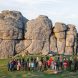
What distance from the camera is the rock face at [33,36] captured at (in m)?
59.1

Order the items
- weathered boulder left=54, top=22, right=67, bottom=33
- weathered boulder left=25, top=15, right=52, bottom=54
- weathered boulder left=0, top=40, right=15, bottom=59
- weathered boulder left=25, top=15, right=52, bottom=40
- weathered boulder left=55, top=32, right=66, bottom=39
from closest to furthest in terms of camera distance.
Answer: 1. weathered boulder left=0, top=40, right=15, bottom=59
2. weathered boulder left=25, top=15, right=52, bottom=54
3. weathered boulder left=25, top=15, right=52, bottom=40
4. weathered boulder left=54, top=22, right=67, bottom=33
5. weathered boulder left=55, top=32, right=66, bottom=39

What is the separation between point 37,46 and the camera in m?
60.1

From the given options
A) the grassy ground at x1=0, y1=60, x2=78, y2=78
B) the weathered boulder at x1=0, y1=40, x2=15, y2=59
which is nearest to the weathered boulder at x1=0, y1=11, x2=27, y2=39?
the weathered boulder at x1=0, y1=40, x2=15, y2=59

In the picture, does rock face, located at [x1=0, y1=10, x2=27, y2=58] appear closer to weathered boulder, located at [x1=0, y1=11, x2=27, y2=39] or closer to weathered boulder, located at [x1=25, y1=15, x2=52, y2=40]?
weathered boulder, located at [x1=0, y1=11, x2=27, y2=39]

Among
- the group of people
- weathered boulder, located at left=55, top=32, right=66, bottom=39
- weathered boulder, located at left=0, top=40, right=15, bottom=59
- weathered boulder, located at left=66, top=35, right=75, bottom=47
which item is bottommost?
the group of people

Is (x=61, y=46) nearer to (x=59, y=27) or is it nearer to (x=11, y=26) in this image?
(x=59, y=27)

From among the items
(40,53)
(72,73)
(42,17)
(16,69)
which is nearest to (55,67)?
(72,73)

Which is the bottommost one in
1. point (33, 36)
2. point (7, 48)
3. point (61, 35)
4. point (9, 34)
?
point (7, 48)

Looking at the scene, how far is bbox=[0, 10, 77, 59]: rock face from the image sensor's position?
5912cm

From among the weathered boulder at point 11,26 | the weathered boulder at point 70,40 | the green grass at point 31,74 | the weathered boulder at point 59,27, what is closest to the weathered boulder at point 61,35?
the weathered boulder at point 59,27

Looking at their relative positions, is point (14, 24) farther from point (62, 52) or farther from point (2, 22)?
point (62, 52)

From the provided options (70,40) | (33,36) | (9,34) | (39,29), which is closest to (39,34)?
(39,29)

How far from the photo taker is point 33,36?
60.5 meters

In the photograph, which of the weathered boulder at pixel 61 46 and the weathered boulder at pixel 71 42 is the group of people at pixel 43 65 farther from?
the weathered boulder at pixel 61 46
